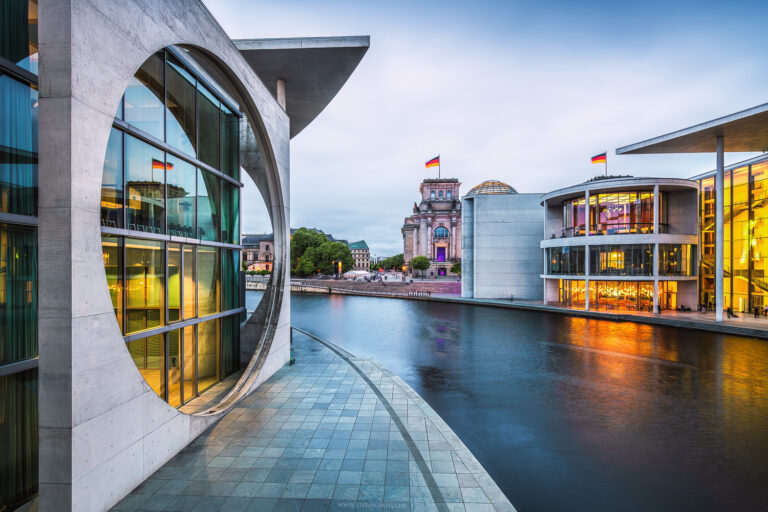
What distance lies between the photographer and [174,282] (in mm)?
8164

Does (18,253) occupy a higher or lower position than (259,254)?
lower

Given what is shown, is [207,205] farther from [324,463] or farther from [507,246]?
[507,246]

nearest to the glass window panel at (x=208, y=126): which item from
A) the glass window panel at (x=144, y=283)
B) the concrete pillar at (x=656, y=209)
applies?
the glass window panel at (x=144, y=283)

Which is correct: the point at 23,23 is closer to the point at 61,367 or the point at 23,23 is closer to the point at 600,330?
the point at 61,367

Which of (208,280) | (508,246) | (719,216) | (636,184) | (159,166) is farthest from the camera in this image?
(508,246)

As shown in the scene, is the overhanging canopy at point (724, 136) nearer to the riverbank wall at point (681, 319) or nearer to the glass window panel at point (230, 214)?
the riverbank wall at point (681, 319)

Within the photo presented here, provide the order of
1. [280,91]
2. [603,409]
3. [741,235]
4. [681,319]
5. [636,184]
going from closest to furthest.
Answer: [603,409] < [280,91] < [681,319] < [741,235] < [636,184]

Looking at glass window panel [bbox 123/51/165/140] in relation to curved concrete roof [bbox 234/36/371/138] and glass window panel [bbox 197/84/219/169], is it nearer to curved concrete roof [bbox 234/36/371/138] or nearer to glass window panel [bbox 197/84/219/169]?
glass window panel [bbox 197/84/219/169]

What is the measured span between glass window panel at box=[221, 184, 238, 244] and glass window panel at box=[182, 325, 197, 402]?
295 cm

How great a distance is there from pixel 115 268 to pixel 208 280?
3395 millimetres

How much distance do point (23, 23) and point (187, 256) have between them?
513 centimetres

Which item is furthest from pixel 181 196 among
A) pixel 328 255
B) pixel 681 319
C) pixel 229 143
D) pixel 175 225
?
pixel 328 255

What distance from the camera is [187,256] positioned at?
346 inches

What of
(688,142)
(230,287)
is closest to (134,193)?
(230,287)
